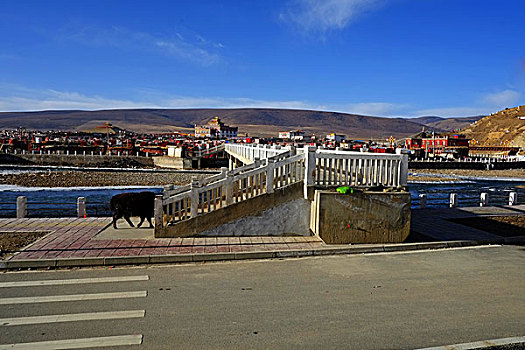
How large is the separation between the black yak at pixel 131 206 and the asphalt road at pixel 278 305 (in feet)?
11.7

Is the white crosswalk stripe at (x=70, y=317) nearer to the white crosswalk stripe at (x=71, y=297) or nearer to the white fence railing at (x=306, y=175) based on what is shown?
the white crosswalk stripe at (x=71, y=297)

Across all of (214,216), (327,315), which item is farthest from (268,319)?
(214,216)

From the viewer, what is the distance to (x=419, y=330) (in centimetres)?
594

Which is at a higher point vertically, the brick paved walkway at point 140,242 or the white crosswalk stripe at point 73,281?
the brick paved walkway at point 140,242

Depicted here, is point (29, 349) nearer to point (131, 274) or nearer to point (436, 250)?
point (131, 274)

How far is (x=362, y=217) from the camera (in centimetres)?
1108

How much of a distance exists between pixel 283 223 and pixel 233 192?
5.33ft

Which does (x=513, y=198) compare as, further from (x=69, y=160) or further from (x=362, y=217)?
(x=69, y=160)

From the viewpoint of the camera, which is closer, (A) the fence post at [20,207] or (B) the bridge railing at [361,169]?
(B) the bridge railing at [361,169]

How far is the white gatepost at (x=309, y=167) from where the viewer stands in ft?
37.6

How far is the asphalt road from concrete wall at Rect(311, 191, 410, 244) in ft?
4.72

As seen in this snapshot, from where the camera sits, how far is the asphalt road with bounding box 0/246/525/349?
5.63m

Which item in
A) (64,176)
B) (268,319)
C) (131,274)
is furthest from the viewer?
(64,176)

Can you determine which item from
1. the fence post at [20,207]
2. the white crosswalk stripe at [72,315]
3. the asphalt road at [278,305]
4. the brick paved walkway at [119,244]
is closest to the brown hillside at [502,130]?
the brick paved walkway at [119,244]
